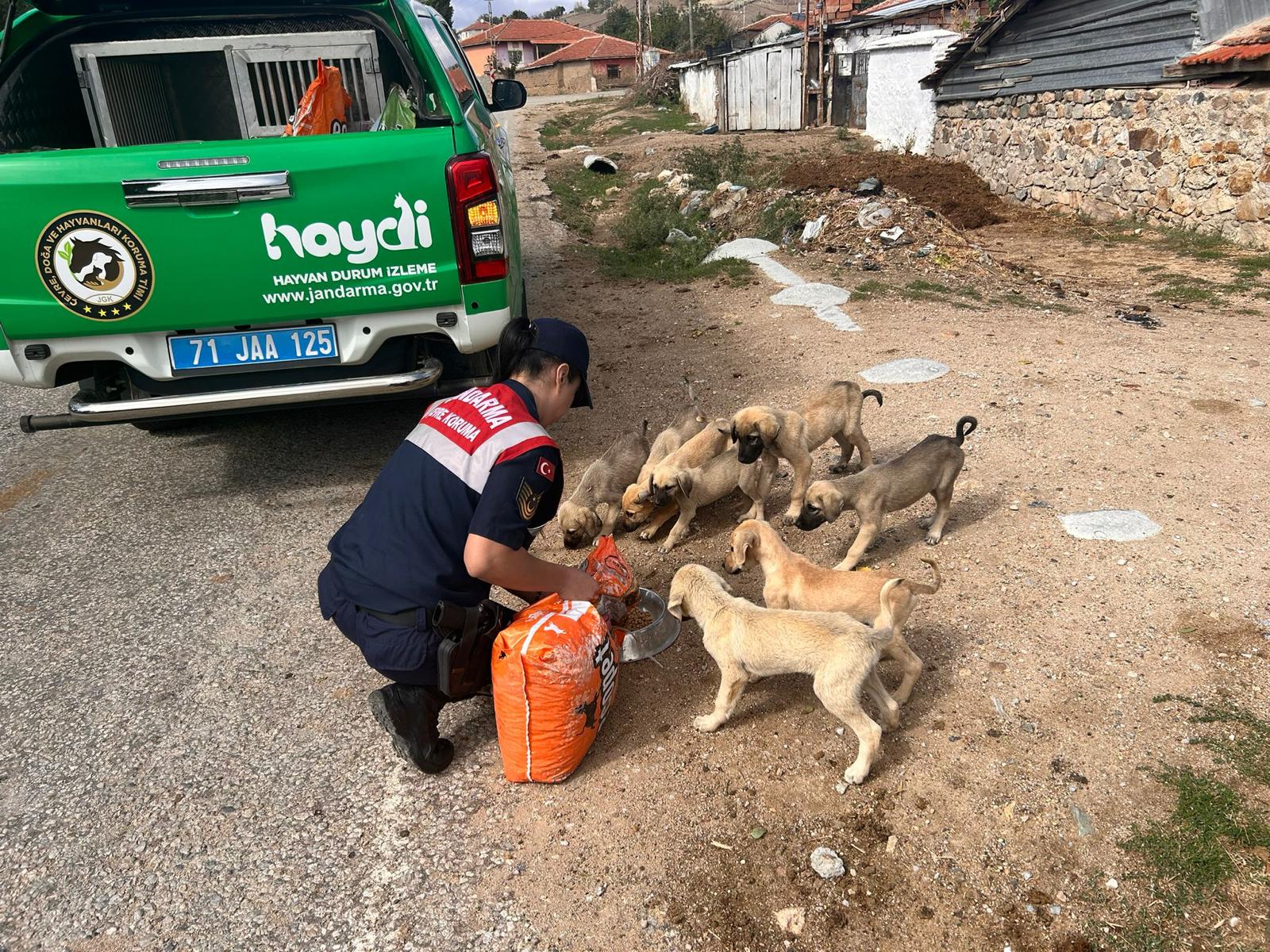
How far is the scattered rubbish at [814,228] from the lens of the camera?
10828 mm

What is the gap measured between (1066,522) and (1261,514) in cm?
95

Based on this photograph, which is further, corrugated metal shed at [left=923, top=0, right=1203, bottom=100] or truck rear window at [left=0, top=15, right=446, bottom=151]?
corrugated metal shed at [left=923, top=0, right=1203, bottom=100]

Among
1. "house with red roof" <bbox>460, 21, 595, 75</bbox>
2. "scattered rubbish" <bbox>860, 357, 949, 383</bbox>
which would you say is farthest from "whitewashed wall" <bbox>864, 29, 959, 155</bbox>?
"house with red roof" <bbox>460, 21, 595, 75</bbox>

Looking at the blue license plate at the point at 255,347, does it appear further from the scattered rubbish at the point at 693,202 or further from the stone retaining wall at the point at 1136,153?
the stone retaining wall at the point at 1136,153

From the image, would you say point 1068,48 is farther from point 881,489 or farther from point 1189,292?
point 881,489

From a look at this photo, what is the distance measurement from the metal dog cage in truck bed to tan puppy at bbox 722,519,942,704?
14.5ft

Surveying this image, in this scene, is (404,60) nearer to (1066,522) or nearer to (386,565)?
(386,565)

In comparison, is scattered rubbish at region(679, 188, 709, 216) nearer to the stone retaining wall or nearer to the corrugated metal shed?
the stone retaining wall

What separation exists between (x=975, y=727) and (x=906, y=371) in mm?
4079

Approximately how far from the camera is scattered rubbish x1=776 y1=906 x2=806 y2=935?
2.37m

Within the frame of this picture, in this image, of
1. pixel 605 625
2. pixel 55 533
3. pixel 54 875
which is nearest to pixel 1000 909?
pixel 605 625

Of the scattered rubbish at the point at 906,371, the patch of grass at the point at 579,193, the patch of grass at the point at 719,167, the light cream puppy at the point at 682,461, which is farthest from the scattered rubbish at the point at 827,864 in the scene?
the patch of grass at the point at 719,167

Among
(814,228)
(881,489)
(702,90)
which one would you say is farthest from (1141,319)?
(702,90)

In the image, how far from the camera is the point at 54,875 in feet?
8.67
